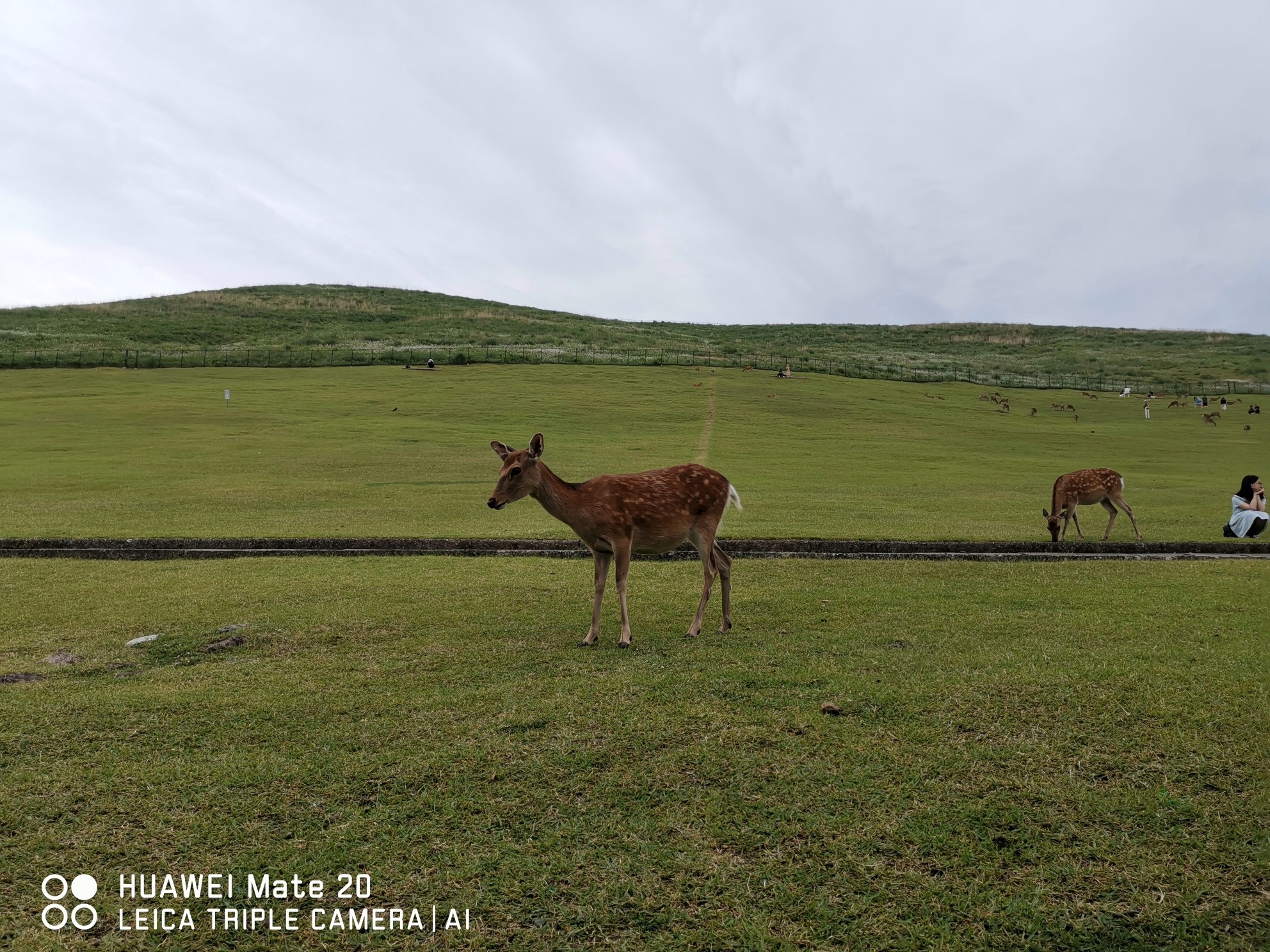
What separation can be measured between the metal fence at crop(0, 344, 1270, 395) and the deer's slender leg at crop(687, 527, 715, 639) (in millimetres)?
61735

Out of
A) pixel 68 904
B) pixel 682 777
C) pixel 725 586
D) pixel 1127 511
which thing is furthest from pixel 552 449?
pixel 68 904

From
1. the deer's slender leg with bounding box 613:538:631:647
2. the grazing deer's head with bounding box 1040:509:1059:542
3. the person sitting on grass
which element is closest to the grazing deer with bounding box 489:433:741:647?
the deer's slender leg with bounding box 613:538:631:647

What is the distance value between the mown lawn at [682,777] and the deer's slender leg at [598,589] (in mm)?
319

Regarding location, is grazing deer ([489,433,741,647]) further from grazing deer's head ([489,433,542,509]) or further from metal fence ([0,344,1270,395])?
metal fence ([0,344,1270,395])

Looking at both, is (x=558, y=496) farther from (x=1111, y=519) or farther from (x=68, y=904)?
(x=1111, y=519)

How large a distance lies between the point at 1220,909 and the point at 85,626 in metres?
11.6

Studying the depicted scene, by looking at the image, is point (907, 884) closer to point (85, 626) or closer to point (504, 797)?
point (504, 797)

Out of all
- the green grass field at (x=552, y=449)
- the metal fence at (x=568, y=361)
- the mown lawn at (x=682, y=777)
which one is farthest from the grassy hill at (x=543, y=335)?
the mown lawn at (x=682, y=777)

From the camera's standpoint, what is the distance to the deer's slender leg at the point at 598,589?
28.3 feet

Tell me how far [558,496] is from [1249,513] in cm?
1679

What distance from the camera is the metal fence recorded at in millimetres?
64812

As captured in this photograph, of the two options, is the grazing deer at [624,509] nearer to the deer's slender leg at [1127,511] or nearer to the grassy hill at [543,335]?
the deer's slender leg at [1127,511]

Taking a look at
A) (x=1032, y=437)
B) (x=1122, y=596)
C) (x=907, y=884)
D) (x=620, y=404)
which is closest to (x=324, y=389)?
(x=620, y=404)

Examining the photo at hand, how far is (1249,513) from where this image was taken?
1717 cm
